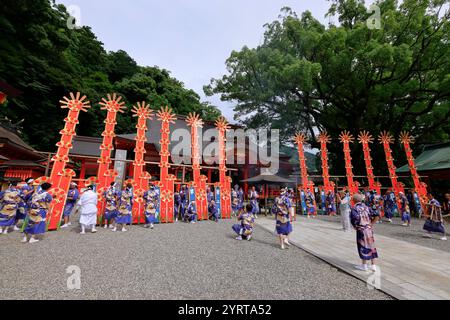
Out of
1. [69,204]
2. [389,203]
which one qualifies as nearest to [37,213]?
[69,204]

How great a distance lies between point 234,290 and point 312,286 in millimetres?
1322

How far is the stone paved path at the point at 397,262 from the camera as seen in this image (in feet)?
11.2

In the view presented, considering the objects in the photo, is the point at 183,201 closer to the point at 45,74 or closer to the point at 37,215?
the point at 37,215

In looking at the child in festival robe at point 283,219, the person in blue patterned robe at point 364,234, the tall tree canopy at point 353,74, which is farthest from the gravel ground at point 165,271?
the tall tree canopy at point 353,74

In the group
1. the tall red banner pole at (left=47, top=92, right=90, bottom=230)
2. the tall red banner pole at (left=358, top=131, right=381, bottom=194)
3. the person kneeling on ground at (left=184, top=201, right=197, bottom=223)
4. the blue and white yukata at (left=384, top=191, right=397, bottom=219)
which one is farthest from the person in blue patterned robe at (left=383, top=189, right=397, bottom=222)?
the tall red banner pole at (left=47, top=92, right=90, bottom=230)

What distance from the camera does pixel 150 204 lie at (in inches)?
326

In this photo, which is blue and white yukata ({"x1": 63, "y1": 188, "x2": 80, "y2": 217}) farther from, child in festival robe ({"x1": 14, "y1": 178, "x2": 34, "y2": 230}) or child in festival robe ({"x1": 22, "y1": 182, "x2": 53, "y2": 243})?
child in festival robe ({"x1": 22, "y1": 182, "x2": 53, "y2": 243})

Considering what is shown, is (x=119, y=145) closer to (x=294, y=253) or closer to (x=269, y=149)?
(x=269, y=149)

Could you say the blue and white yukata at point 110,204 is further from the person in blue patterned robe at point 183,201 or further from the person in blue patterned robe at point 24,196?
the person in blue patterned robe at point 183,201

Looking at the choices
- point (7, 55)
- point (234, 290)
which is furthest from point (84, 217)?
point (7, 55)

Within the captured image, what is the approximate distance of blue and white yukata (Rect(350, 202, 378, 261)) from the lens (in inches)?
164

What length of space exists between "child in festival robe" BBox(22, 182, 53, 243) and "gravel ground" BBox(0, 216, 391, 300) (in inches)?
11.8

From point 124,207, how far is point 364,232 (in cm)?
718

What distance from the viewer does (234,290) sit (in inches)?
127
